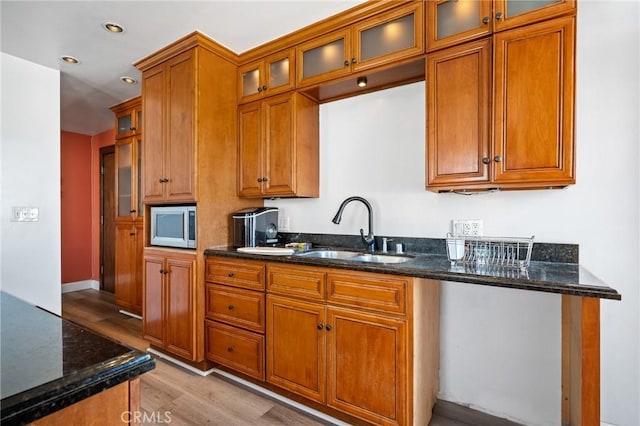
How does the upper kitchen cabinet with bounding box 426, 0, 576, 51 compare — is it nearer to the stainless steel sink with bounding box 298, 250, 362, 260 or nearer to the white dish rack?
the white dish rack

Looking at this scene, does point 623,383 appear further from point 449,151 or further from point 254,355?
point 254,355

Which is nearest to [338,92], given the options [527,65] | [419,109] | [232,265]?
[419,109]

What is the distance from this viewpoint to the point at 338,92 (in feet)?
7.81

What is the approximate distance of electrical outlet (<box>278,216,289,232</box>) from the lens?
8.95 feet

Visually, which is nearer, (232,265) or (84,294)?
(232,265)

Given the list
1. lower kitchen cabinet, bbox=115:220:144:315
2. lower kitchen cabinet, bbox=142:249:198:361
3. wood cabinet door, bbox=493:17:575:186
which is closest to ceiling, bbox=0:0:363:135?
wood cabinet door, bbox=493:17:575:186

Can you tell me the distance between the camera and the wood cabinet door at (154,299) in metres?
2.58

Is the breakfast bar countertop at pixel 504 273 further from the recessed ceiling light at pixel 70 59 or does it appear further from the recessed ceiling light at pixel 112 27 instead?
the recessed ceiling light at pixel 70 59

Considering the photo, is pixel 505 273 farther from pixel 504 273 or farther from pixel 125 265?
pixel 125 265

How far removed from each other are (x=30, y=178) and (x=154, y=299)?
4.86 ft

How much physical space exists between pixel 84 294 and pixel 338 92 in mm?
4753

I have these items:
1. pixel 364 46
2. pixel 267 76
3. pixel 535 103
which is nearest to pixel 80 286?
pixel 267 76

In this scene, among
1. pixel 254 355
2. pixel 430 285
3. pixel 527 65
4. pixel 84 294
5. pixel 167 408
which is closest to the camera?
pixel 527 65

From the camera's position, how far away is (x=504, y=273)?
1.42 meters
